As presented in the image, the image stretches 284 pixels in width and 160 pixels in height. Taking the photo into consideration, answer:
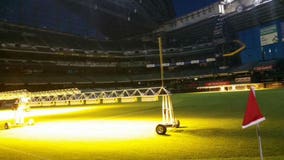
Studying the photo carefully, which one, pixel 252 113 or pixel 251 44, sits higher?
pixel 251 44

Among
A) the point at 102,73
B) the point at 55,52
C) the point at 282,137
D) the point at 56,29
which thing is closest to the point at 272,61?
the point at 102,73

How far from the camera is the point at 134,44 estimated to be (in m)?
114

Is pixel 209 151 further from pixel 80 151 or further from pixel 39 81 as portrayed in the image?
pixel 39 81

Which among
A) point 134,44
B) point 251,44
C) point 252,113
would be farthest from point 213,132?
point 134,44

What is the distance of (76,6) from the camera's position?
104312 mm

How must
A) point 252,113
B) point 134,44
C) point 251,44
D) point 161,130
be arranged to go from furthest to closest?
1. point 134,44
2. point 251,44
3. point 161,130
4. point 252,113

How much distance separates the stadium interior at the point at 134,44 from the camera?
259 ft

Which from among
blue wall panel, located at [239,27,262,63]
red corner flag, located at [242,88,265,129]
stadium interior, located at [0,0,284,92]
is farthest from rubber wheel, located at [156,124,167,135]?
blue wall panel, located at [239,27,262,63]

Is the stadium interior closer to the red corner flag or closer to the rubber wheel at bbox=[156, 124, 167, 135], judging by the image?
the rubber wheel at bbox=[156, 124, 167, 135]

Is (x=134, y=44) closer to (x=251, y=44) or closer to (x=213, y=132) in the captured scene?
(x=251, y=44)

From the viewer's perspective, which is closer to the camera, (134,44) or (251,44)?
(251,44)

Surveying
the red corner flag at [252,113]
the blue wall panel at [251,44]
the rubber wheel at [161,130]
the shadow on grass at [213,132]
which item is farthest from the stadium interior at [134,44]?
the red corner flag at [252,113]

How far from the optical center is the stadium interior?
3108 inches

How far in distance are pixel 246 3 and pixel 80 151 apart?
272 ft
